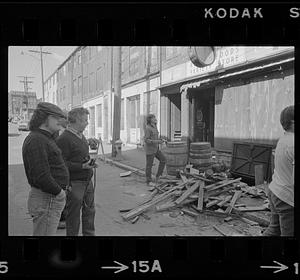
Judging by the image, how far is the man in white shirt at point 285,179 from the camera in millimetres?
2818

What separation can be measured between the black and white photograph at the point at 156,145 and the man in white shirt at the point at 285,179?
0.01 metres

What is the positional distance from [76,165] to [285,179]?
2175mm

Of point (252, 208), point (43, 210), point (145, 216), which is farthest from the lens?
point (252, 208)

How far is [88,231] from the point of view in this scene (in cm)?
329

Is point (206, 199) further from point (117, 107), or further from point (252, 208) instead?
point (117, 107)

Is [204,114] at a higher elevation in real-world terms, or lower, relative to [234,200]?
higher

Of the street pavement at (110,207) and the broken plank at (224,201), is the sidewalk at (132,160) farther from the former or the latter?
the broken plank at (224,201)

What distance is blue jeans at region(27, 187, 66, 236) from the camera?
9.30 feet

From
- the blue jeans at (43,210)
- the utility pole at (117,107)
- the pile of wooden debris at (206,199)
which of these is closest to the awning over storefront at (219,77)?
the utility pole at (117,107)

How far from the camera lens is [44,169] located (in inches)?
107
